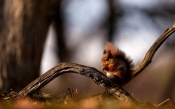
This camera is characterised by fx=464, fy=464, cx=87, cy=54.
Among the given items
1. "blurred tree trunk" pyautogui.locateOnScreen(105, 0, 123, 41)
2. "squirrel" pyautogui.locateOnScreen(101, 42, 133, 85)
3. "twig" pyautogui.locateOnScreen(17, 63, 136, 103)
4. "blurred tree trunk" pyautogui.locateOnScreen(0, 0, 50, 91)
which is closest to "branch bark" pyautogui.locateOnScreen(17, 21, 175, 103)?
"twig" pyautogui.locateOnScreen(17, 63, 136, 103)

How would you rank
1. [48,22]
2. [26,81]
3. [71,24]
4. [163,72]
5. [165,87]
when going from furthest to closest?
[163,72]
[71,24]
[165,87]
[48,22]
[26,81]

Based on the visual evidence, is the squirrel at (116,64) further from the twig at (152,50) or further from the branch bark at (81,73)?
the branch bark at (81,73)

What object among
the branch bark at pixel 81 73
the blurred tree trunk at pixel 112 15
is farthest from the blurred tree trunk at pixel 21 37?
the blurred tree trunk at pixel 112 15

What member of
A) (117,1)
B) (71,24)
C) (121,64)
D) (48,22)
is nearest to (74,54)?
(71,24)

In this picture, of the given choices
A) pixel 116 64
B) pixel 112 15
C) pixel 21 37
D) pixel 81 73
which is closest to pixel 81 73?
pixel 81 73

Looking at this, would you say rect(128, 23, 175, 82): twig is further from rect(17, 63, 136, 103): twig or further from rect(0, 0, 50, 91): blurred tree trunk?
rect(0, 0, 50, 91): blurred tree trunk

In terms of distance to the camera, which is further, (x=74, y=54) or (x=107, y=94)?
(x=74, y=54)

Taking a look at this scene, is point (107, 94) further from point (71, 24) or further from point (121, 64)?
point (71, 24)
